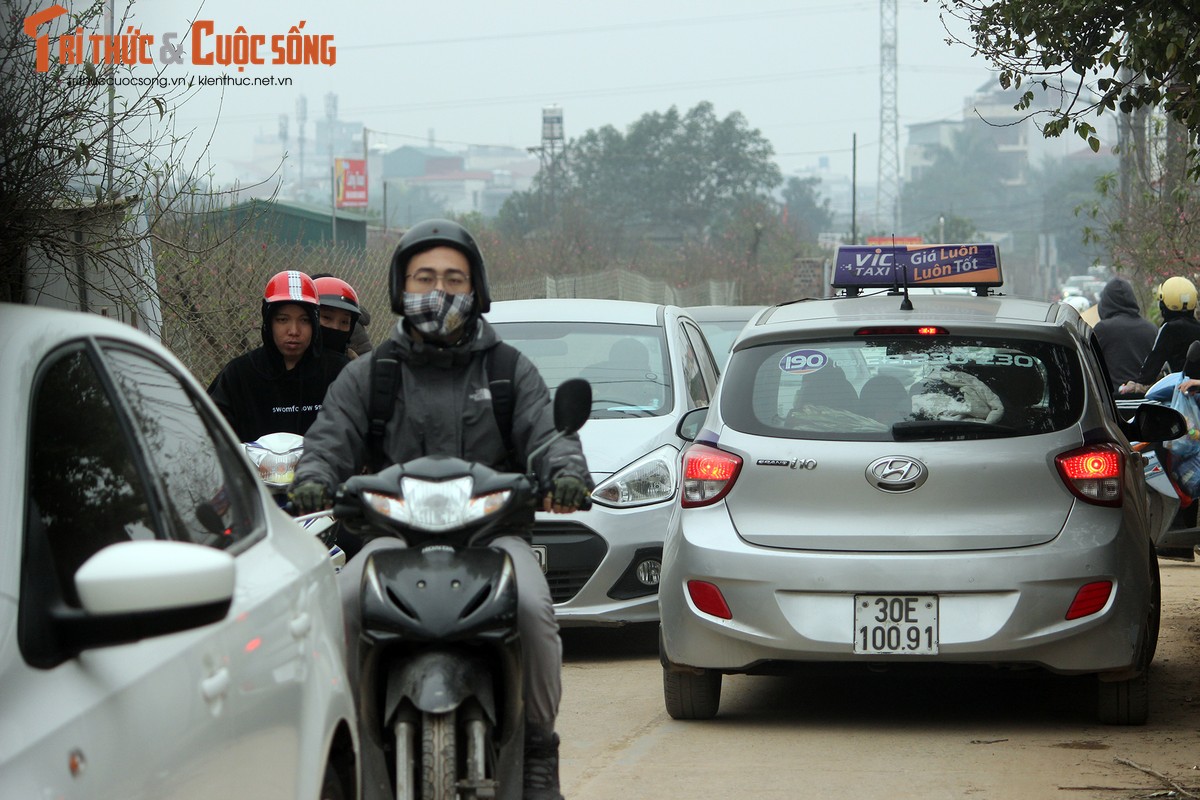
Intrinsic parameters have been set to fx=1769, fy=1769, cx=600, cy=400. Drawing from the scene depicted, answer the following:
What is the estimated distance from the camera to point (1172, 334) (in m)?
11.5

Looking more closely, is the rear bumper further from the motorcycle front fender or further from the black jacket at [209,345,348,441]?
the motorcycle front fender

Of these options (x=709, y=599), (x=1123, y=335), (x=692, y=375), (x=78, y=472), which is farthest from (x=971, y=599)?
(x=1123, y=335)

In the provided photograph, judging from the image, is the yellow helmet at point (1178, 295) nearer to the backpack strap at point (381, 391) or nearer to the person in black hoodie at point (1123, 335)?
the person in black hoodie at point (1123, 335)

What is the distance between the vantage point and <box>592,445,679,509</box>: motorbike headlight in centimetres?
902

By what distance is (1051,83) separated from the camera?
Result: 10.1m

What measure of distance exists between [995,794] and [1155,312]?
19766 millimetres

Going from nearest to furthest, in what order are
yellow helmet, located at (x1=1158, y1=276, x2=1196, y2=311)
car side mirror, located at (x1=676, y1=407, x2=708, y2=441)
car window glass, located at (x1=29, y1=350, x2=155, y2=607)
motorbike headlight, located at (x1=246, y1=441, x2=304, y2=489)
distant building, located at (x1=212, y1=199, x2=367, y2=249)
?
car window glass, located at (x1=29, y1=350, x2=155, y2=607) → motorbike headlight, located at (x1=246, y1=441, x2=304, y2=489) → car side mirror, located at (x1=676, y1=407, x2=708, y2=441) → yellow helmet, located at (x1=1158, y1=276, x2=1196, y2=311) → distant building, located at (x1=212, y1=199, x2=367, y2=249)

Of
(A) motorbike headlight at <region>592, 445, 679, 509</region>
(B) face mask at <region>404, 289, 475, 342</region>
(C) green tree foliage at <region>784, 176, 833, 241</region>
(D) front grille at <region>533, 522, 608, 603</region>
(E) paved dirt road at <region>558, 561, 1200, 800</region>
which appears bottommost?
(E) paved dirt road at <region>558, 561, 1200, 800</region>

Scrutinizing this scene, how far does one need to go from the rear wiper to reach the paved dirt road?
0.95 meters

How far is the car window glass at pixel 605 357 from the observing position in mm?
9891

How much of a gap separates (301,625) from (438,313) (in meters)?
1.29

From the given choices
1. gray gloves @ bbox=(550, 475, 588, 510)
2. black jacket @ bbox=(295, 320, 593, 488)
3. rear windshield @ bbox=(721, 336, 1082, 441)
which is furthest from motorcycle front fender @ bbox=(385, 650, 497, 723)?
rear windshield @ bbox=(721, 336, 1082, 441)

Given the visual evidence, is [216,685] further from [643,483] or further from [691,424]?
[643,483]

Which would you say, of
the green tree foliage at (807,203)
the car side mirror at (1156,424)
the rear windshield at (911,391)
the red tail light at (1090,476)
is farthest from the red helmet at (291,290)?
the green tree foliage at (807,203)
